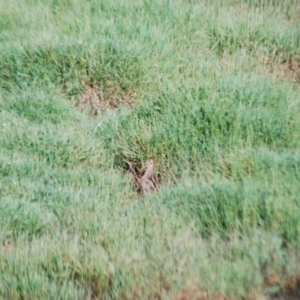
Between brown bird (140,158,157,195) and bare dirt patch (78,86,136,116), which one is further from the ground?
bare dirt patch (78,86,136,116)

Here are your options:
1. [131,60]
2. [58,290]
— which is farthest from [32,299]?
[131,60]

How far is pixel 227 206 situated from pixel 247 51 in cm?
207

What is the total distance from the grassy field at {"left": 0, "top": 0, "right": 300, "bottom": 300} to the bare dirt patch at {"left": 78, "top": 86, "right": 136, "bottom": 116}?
0.5 inches

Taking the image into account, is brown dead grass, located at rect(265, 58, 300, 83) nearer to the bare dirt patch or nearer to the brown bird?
the bare dirt patch

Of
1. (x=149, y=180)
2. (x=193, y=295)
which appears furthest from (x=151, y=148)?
(x=193, y=295)

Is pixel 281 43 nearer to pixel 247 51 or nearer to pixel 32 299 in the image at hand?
pixel 247 51

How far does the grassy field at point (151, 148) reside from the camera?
276 centimetres

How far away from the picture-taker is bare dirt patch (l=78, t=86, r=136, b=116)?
4453mm

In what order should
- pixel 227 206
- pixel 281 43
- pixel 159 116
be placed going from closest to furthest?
1. pixel 227 206
2. pixel 159 116
3. pixel 281 43

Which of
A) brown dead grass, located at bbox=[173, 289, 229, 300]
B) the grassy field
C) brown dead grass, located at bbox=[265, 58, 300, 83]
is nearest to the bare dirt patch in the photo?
the grassy field

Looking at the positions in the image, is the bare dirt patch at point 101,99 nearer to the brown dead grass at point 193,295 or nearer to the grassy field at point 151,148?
the grassy field at point 151,148

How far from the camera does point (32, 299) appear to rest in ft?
8.89

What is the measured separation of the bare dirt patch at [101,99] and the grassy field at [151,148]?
1 centimetres

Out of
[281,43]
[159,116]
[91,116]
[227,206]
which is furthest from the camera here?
[281,43]
